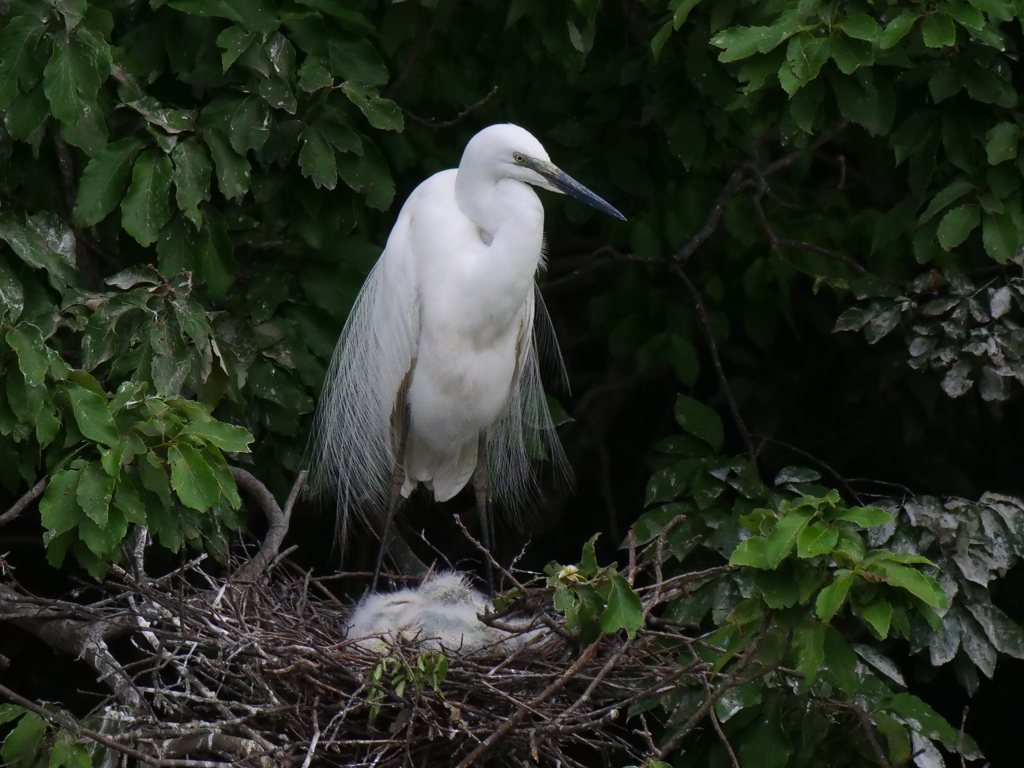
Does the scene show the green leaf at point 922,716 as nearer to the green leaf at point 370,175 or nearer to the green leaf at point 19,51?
the green leaf at point 370,175

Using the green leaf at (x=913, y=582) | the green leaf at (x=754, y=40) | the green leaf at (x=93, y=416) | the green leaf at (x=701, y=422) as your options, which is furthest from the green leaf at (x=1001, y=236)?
the green leaf at (x=93, y=416)

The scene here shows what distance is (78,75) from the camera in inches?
109

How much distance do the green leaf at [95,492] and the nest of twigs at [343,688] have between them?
0.34m

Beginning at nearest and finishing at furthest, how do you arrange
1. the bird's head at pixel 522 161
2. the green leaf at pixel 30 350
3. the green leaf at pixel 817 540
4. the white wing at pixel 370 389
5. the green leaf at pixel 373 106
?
the green leaf at pixel 817 540 → the green leaf at pixel 30 350 → the green leaf at pixel 373 106 → the bird's head at pixel 522 161 → the white wing at pixel 370 389

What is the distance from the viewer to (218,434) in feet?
8.13

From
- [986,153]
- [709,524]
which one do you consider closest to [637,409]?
[709,524]

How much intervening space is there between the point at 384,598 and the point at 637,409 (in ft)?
6.52

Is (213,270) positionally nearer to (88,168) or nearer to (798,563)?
(88,168)

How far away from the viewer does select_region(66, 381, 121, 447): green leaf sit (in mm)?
2445

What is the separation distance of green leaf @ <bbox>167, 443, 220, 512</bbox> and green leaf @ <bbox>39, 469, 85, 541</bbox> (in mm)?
175

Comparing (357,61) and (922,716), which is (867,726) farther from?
(357,61)

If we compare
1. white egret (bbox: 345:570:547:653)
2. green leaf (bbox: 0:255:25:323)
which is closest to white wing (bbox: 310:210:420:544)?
white egret (bbox: 345:570:547:653)

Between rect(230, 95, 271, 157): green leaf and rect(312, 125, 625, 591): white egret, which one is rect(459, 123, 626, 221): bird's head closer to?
rect(312, 125, 625, 591): white egret

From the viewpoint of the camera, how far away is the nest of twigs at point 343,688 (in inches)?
103
